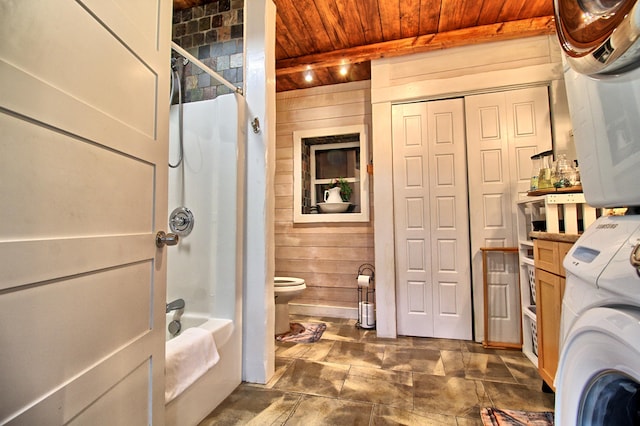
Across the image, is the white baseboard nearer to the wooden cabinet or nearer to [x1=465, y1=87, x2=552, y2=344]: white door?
[x1=465, y1=87, x2=552, y2=344]: white door

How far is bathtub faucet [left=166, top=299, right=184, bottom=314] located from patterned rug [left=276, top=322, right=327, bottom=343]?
1.01 metres

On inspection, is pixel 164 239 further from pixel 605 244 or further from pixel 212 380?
pixel 605 244

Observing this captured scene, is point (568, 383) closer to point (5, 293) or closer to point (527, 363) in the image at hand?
point (5, 293)

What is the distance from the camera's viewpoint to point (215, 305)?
1.67 m

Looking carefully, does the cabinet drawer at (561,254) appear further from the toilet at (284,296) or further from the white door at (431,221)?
the toilet at (284,296)

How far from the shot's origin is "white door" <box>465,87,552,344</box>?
7.44 ft

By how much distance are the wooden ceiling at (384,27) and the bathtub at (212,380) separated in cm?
224

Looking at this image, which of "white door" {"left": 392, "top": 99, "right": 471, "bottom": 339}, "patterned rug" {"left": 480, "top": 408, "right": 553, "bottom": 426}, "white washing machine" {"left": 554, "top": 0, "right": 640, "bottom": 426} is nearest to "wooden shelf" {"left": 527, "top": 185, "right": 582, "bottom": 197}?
"white door" {"left": 392, "top": 99, "right": 471, "bottom": 339}

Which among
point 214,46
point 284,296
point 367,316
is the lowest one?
point 367,316

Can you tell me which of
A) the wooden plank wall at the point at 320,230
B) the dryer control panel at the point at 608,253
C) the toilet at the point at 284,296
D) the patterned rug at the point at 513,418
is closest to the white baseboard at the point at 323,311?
the wooden plank wall at the point at 320,230

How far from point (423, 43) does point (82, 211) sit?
2.83 meters

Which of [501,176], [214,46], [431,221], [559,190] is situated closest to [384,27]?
[214,46]

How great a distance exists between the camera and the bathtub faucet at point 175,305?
165cm

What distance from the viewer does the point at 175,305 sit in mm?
1678
